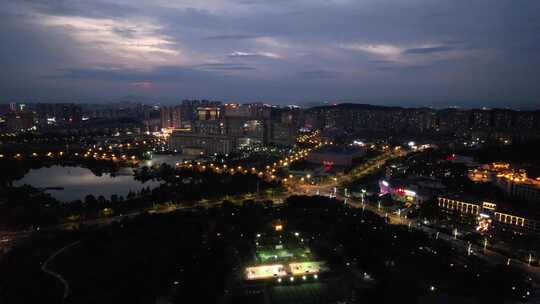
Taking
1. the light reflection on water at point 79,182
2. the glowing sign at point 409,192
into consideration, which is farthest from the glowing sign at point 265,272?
the light reflection on water at point 79,182

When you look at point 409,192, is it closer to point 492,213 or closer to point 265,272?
point 492,213

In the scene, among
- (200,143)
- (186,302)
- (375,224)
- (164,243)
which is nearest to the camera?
(186,302)

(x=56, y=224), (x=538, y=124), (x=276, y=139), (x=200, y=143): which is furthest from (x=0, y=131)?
(x=538, y=124)

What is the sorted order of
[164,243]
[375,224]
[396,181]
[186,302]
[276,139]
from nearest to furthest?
[186,302] < [164,243] < [375,224] < [396,181] < [276,139]

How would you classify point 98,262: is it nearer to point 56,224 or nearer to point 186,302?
point 186,302

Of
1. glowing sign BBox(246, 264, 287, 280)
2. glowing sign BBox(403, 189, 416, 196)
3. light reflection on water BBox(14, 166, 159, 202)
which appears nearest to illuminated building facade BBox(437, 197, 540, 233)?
glowing sign BBox(403, 189, 416, 196)

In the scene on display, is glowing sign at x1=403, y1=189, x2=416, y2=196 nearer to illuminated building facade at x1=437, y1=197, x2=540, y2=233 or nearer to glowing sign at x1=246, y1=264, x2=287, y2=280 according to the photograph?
illuminated building facade at x1=437, y1=197, x2=540, y2=233

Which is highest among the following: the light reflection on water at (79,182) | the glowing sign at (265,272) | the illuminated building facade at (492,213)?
the illuminated building facade at (492,213)

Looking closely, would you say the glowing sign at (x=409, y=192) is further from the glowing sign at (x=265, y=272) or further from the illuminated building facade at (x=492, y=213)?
the glowing sign at (x=265, y=272)
